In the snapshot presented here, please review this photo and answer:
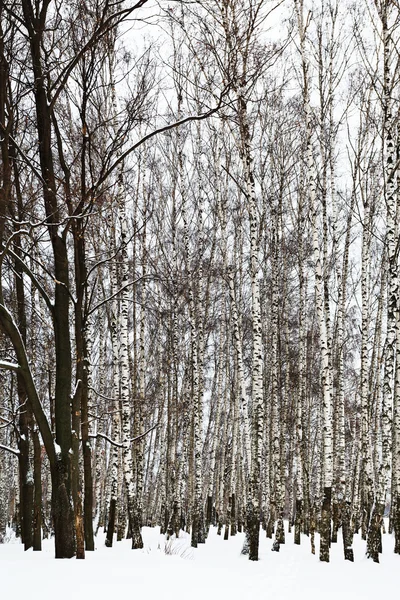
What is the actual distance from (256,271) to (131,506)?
5.43 metres

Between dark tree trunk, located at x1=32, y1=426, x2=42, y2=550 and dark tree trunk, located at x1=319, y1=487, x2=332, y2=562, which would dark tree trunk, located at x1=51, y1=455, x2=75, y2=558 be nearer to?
dark tree trunk, located at x1=32, y1=426, x2=42, y2=550

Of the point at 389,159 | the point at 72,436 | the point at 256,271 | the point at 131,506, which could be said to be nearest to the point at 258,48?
the point at 389,159

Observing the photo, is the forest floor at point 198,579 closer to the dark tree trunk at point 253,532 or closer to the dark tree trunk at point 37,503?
the dark tree trunk at point 253,532

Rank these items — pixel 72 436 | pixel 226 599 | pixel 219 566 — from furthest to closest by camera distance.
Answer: pixel 219 566 → pixel 72 436 → pixel 226 599

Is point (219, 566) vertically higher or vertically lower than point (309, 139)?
lower

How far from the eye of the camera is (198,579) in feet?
24.5

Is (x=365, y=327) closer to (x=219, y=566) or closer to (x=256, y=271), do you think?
(x=256, y=271)

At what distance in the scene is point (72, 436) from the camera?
8781 millimetres

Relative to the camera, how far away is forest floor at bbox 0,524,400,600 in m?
5.68

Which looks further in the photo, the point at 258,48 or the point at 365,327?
the point at 365,327

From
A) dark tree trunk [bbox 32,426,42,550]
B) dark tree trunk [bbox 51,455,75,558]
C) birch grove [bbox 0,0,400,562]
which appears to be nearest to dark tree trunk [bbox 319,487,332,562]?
birch grove [bbox 0,0,400,562]

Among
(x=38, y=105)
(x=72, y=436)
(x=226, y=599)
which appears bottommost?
(x=226, y=599)

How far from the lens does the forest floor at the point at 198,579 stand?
18.6ft

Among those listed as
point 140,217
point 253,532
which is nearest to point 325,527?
point 253,532
